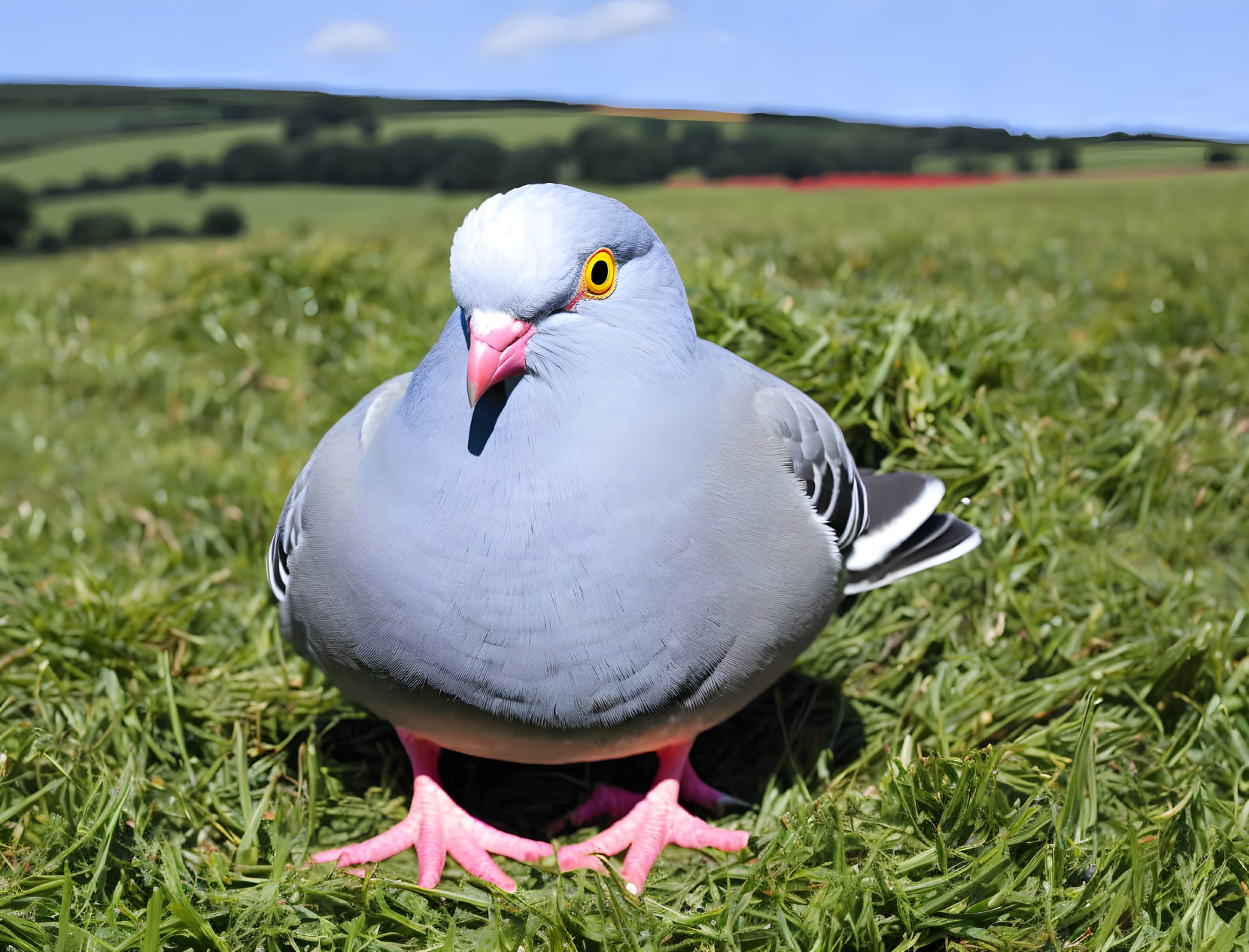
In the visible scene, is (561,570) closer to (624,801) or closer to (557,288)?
(557,288)

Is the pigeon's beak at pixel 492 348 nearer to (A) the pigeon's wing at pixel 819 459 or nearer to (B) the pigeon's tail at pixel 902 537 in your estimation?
(A) the pigeon's wing at pixel 819 459

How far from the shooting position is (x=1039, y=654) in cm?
343

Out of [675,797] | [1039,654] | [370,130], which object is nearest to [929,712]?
[1039,654]

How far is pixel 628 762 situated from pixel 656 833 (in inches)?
18.3

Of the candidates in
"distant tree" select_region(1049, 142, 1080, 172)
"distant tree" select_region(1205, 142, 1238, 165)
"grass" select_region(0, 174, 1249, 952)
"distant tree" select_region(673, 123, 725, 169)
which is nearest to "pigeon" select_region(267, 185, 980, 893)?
"grass" select_region(0, 174, 1249, 952)

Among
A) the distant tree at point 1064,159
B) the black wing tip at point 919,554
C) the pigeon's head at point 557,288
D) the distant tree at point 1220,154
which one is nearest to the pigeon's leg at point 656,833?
the black wing tip at point 919,554

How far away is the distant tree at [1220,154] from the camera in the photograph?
6.03 m

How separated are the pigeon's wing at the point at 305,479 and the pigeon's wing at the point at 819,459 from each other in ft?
3.39

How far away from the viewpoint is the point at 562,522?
2326mm

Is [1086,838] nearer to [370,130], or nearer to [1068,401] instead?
[1068,401]

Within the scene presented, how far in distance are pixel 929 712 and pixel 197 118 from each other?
6764mm

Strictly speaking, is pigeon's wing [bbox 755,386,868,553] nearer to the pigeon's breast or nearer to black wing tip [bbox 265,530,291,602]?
the pigeon's breast

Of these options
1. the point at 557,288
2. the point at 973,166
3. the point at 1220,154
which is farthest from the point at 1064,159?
the point at 557,288

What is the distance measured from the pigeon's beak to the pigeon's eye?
17cm
